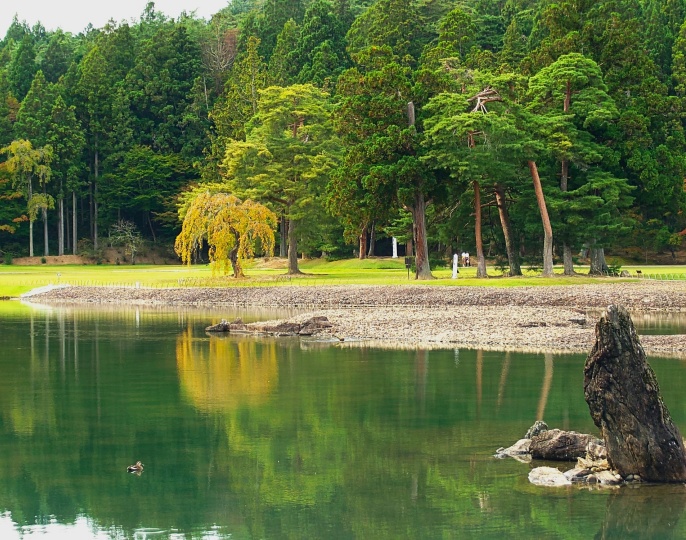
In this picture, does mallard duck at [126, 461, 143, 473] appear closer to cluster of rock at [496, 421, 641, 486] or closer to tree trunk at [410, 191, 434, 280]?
cluster of rock at [496, 421, 641, 486]

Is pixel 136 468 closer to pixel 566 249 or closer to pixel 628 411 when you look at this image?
pixel 628 411

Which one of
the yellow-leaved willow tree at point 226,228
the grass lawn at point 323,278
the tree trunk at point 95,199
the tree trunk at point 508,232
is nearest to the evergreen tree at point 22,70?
the tree trunk at point 95,199

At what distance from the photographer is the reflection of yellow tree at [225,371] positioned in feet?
72.7

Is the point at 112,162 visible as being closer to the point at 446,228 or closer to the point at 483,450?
the point at 446,228

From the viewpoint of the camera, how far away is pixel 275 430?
61.0 ft

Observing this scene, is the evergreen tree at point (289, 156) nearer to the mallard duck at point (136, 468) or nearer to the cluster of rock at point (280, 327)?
the cluster of rock at point (280, 327)

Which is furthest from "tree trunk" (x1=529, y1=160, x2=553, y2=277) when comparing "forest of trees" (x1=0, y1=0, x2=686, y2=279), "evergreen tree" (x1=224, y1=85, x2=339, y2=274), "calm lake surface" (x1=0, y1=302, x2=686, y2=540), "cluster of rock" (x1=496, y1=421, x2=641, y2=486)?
"cluster of rock" (x1=496, y1=421, x2=641, y2=486)

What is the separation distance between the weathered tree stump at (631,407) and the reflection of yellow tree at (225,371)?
8.70 m

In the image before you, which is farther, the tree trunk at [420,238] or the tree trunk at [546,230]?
the tree trunk at [420,238]

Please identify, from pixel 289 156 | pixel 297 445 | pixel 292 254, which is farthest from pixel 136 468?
pixel 289 156

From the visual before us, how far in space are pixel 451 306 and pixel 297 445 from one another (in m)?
25.7

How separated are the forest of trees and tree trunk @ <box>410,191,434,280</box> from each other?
0.24ft

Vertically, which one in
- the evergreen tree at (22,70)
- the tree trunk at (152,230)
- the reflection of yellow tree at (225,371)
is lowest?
the reflection of yellow tree at (225,371)

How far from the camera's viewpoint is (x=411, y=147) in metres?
51.4
